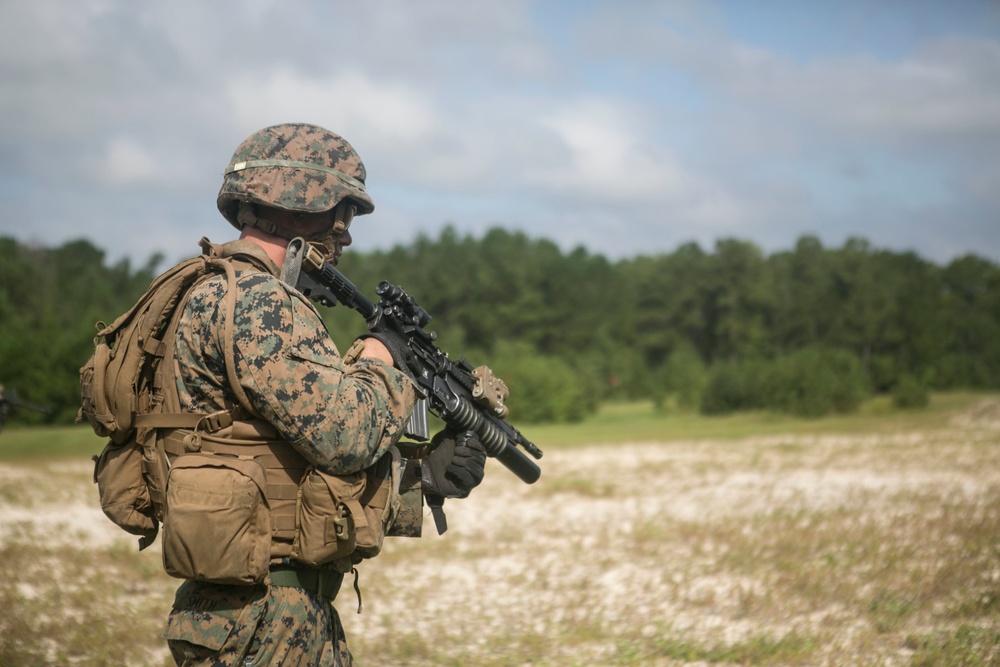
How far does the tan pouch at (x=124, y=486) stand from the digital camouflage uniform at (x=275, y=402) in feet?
1.31

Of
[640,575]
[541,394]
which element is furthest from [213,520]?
[541,394]

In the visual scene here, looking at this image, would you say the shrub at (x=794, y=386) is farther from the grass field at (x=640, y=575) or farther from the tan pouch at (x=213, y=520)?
the tan pouch at (x=213, y=520)

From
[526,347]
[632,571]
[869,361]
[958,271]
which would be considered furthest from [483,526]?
[958,271]

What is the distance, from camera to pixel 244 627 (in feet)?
11.5

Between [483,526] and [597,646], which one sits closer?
[597,646]

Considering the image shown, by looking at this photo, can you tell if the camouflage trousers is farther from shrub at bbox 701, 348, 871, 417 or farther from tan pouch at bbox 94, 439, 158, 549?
shrub at bbox 701, 348, 871, 417

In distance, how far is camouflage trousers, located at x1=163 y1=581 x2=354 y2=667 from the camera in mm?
3510

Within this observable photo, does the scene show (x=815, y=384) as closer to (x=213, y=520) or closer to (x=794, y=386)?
(x=794, y=386)

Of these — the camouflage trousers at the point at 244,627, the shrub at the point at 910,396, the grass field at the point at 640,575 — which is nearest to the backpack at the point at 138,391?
the camouflage trousers at the point at 244,627

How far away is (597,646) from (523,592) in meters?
2.21

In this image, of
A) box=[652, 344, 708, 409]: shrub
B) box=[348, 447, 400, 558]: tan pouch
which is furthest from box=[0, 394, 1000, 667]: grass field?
box=[652, 344, 708, 409]: shrub

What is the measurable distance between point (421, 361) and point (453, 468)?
55 centimetres

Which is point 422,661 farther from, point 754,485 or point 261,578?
point 754,485

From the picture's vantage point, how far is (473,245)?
82625 millimetres
